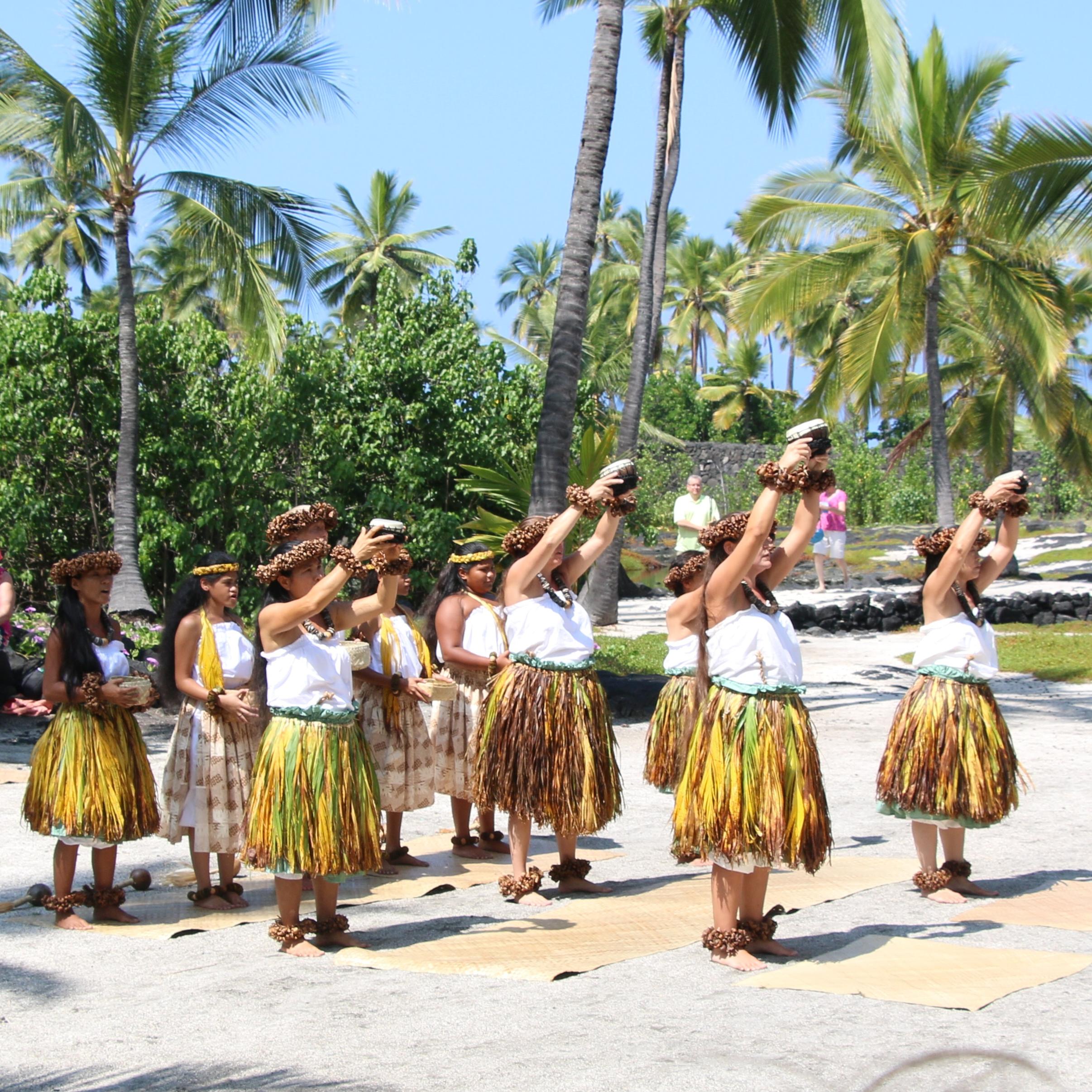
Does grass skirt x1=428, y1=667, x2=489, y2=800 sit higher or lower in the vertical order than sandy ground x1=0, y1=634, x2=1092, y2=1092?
higher

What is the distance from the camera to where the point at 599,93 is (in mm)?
10336

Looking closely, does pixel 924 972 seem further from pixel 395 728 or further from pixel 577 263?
pixel 577 263

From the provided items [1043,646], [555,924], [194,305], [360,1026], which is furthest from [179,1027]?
[194,305]

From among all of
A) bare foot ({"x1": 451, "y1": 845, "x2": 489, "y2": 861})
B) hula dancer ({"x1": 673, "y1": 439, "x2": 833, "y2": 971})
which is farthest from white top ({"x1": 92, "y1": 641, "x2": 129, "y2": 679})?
hula dancer ({"x1": 673, "y1": 439, "x2": 833, "y2": 971})

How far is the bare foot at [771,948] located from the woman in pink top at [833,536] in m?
13.7

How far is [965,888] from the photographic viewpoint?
208 inches

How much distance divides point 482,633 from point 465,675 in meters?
0.26

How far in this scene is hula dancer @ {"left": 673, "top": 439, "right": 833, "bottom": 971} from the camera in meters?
4.18

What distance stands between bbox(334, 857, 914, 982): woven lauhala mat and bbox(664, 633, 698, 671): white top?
112cm

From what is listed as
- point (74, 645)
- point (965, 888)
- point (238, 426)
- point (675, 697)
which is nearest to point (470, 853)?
point (675, 697)

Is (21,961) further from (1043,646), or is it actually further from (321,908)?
(1043,646)

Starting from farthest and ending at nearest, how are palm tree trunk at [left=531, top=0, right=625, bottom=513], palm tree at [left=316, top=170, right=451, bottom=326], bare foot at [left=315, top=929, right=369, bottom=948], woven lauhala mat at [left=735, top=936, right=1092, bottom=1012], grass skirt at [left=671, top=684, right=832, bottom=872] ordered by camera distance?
palm tree at [left=316, top=170, right=451, bottom=326]
palm tree trunk at [left=531, top=0, right=625, bottom=513]
bare foot at [left=315, top=929, right=369, bottom=948]
grass skirt at [left=671, top=684, right=832, bottom=872]
woven lauhala mat at [left=735, top=936, right=1092, bottom=1012]

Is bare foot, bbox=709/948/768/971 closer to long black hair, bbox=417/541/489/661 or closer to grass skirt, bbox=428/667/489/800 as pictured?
grass skirt, bbox=428/667/489/800

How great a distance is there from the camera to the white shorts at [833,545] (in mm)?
18609
